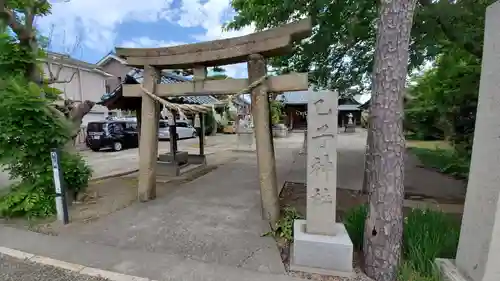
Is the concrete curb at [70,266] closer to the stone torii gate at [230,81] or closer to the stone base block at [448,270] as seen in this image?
the stone torii gate at [230,81]

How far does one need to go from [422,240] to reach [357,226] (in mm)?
714

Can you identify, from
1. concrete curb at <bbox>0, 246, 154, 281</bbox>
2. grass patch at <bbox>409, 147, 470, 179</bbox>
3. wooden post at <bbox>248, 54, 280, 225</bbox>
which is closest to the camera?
concrete curb at <bbox>0, 246, 154, 281</bbox>

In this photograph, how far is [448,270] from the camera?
258 cm

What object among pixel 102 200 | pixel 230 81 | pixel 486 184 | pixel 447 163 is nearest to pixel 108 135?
pixel 102 200

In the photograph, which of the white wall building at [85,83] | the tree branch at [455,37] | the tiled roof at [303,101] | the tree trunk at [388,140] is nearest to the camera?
the tree trunk at [388,140]

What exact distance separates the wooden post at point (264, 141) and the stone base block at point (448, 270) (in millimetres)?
2035

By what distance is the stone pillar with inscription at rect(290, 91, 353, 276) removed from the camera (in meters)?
2.94

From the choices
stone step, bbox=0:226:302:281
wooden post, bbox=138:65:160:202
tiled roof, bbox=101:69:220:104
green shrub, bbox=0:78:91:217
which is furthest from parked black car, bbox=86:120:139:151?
stone step, bbox=0:226:302:281

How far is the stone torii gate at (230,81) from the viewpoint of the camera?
12.8 ft

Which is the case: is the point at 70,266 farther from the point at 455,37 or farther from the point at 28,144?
the point at 455,37

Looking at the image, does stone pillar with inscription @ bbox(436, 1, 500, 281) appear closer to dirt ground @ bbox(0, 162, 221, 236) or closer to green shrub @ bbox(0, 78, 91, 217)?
dirt ground @ bbox(0, 162, 221, 236)

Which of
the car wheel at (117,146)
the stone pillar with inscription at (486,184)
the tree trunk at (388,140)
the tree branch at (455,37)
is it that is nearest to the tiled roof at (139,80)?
the tree trunk at (388,140)

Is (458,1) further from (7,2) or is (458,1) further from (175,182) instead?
(7,2)

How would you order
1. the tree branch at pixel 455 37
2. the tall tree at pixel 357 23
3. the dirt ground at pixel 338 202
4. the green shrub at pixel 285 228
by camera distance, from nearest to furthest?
the dirt ground at pixel 338 202 < the green shrub at pixel 285 228 < the tree branch at pixel 455 37 < the tall tree at pixel 357 23
